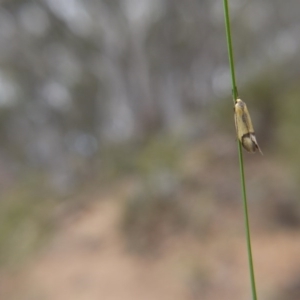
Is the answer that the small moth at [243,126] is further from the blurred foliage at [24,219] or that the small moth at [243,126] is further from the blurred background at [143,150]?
the blurred foliage at [24,219]

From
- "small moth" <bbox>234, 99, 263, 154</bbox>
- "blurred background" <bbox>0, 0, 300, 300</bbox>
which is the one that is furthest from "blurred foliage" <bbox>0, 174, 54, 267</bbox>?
"small moth" <bbox>234, 99, 263, 154</bbox>

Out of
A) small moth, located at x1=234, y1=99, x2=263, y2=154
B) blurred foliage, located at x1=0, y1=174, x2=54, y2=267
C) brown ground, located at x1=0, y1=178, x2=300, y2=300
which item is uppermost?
blurred foliage, located at x1=0, y1=174, x2=54, y2=267

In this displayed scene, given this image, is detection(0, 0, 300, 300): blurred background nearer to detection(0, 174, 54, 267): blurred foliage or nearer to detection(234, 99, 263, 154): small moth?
detection(0, 174, 54, 267): blurred foliage

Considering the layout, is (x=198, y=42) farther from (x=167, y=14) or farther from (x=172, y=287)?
(x=172, y=287)

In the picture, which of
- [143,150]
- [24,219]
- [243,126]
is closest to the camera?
[243,126]

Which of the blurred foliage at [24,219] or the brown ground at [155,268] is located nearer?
the brown ground at [155,268]

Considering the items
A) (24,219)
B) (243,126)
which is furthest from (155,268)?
(243,126)

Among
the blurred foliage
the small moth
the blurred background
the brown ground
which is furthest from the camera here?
the blurred foliage

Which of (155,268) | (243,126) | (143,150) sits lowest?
(243,126)

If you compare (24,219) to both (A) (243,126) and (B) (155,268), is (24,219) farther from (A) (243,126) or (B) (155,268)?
(A) (243,126)

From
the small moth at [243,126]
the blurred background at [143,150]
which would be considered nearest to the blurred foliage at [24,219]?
the blurred background at [143,150]
